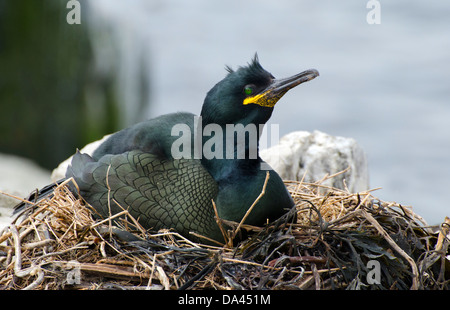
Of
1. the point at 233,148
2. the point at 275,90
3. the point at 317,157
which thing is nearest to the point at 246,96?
the point at 275,90

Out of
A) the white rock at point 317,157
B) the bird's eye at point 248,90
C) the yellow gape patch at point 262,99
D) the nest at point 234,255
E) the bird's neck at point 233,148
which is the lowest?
the nest at point 234,255

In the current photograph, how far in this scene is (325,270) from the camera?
10.3 ft

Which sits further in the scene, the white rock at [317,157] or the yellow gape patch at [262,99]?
the white rock at [317,157]

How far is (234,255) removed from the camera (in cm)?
331

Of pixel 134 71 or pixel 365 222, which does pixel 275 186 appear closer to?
pixel 365 222

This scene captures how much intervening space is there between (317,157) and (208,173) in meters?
1.72

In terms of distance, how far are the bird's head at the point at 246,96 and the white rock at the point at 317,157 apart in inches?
57.9

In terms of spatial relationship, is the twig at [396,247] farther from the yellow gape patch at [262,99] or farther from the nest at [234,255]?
the yellow gape patch at [262,99]

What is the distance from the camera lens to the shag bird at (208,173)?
3533 mm

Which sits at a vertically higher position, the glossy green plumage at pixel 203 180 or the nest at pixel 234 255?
the glossy green plumage at pixel 203 180

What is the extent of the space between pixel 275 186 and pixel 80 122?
4.92 m

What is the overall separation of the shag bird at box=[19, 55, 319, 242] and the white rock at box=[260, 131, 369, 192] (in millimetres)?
1405

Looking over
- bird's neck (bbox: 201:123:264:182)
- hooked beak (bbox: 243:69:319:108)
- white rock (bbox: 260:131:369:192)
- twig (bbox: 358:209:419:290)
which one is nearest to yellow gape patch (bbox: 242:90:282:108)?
hooked beak (bbox: 243:69:319:108)

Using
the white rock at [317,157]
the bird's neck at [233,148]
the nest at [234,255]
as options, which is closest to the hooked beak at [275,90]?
the bird's neck at [233,148]
